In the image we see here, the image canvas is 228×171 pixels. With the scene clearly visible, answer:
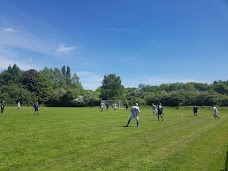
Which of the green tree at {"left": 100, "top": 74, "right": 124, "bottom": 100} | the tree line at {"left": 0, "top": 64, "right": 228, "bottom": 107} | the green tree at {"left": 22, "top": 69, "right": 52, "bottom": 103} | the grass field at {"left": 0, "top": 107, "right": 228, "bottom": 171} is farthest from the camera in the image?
the green tree at {"left": 100, "top": 74, "right": 124, "bottom": 100}

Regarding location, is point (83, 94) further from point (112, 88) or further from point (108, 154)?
point (108, 154)

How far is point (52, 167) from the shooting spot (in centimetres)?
989

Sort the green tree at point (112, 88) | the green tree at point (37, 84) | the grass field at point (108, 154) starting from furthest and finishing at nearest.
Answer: the green tree at point (112, 88) → the green tree at point (37, 84) → the grass field at point (108, 154)

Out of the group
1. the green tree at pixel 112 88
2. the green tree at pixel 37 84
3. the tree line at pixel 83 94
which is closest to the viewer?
the tree line at pixel 83 94

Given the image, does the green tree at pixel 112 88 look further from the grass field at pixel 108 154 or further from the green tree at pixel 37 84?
the grass field at pixel 108 154

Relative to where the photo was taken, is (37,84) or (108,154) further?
(37,84)

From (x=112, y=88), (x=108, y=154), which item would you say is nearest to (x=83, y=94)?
(x=112, y=88)

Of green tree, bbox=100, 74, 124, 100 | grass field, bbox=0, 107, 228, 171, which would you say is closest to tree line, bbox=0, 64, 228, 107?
green tree, bbox=100, 74, 124, 100

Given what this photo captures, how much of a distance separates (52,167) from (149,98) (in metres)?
101

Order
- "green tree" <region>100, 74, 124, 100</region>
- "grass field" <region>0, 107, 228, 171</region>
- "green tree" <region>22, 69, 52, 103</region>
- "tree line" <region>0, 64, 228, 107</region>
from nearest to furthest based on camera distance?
"grass field" <region>0, 107, 228, 171</region> → "tree line" <region>0, 64, 228, 107</region> → "green tree" <region>22, 69, 52, 103</region> → "green tree" <region>100, 74, 124, 100</region>

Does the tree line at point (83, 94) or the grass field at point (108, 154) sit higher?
the tree line at point (83, 94)

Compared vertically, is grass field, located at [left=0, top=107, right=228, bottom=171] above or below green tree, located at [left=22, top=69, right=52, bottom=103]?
below

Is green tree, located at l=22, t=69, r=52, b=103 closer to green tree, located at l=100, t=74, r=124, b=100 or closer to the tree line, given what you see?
the tree line

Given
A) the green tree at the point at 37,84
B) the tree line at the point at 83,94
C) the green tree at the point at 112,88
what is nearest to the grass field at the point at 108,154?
the tree line at the point at 83,94
